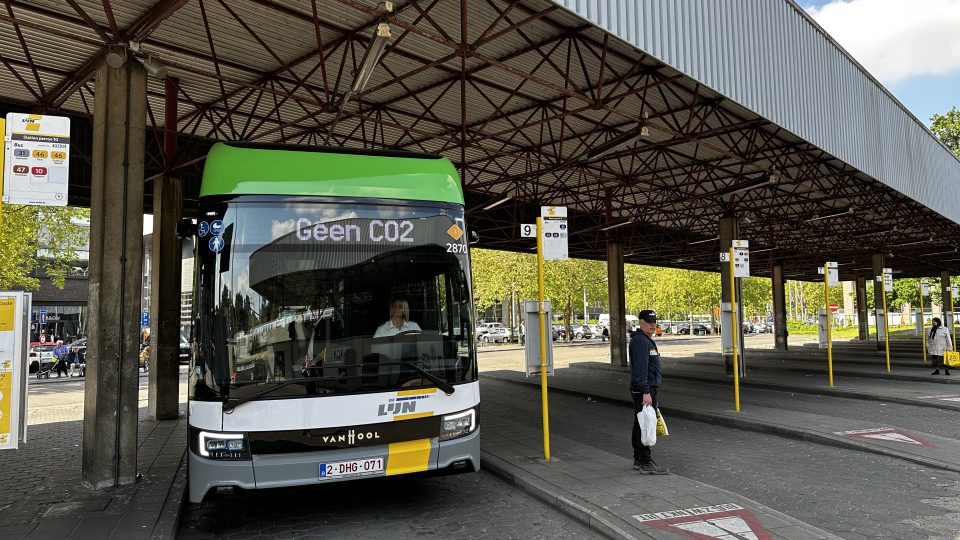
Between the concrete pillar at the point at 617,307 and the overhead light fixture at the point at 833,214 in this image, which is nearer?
the overhead light fixture at the point at 833,214

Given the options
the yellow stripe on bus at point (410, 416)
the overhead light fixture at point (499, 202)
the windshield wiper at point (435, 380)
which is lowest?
the yellow stripe on bus at point (410, 416)

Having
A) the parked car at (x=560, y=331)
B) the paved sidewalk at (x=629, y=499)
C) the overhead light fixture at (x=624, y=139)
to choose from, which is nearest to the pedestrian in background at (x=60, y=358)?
the overhead light fixture at (x=624, y=139)

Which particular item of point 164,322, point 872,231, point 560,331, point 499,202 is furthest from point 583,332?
point 164,322

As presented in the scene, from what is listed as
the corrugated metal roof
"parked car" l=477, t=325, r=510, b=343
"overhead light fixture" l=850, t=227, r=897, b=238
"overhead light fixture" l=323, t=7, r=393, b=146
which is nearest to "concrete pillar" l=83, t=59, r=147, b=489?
"overhead light fixture" l=323, t=7, r=393, b=146

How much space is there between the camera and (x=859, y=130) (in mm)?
16156

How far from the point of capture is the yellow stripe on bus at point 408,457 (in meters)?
5.75

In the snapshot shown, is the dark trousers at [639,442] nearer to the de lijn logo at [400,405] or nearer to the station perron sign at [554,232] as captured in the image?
the station perron sign at [554,232]

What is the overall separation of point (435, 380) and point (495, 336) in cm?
4899

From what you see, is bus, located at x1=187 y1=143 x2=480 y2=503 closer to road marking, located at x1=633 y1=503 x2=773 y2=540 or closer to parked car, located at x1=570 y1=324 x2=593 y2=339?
road marking, located at x1=633 y1=503 x2=773 y2=540

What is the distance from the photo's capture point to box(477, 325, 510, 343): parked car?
179 feet

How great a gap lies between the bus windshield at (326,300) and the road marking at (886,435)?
701cm

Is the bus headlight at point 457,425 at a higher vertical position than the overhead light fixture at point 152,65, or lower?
lower

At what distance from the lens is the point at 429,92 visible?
13188 millimetres

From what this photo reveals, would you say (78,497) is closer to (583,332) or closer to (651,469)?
(651,469)
